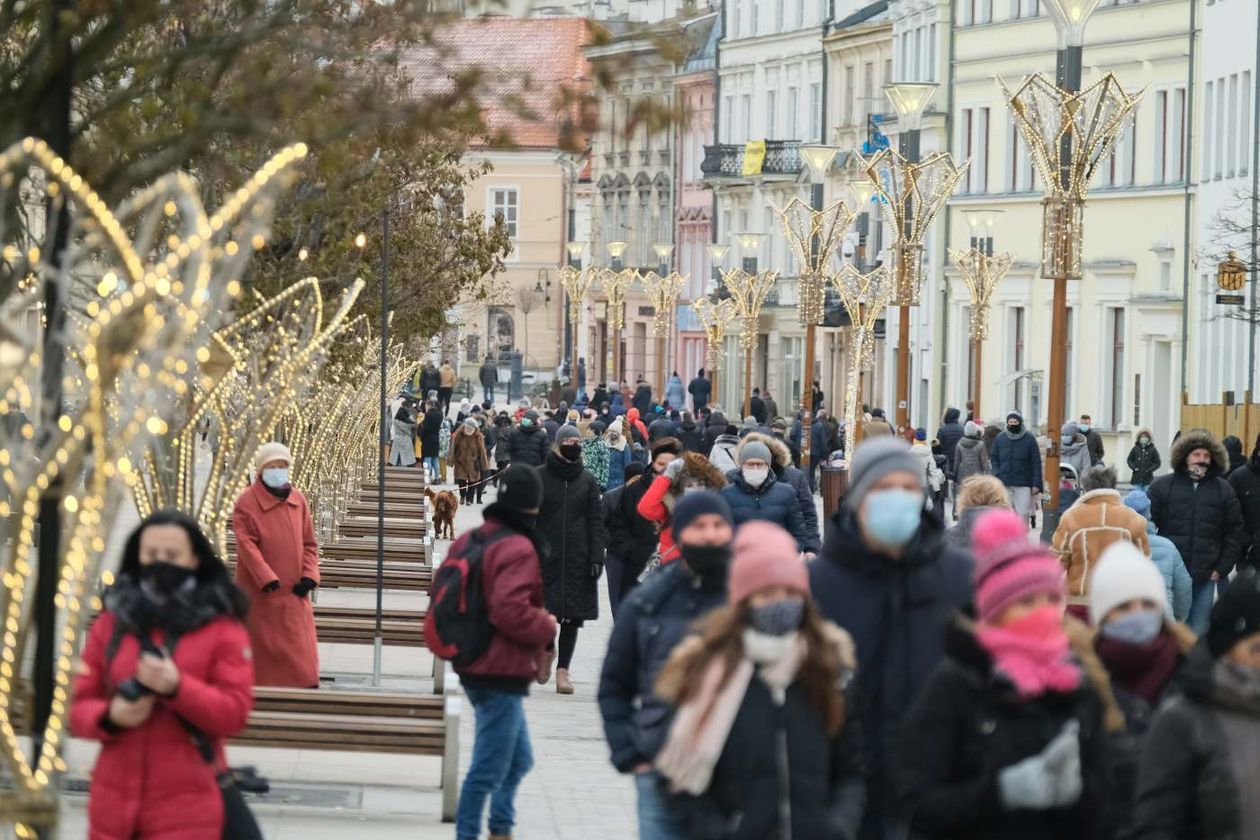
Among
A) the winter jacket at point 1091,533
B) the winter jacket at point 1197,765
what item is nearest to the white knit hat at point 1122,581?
the winter jacket at point 1197,765

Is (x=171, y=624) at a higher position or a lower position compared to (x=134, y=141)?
lower

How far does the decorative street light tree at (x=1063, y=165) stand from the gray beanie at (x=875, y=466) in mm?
14791

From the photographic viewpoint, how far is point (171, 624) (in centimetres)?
840

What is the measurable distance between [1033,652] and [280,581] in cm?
953

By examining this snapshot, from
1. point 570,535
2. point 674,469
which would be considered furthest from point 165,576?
point 570,535

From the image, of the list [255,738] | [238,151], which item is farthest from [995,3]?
[255,738]

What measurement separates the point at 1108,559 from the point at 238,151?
14.5m

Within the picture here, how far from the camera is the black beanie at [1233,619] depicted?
761cm

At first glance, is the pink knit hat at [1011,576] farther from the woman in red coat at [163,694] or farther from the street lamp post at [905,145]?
the street lamp post at [905,145]

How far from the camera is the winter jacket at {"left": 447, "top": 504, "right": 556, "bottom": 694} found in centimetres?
1224

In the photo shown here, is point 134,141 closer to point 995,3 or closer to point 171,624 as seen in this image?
point 171,624

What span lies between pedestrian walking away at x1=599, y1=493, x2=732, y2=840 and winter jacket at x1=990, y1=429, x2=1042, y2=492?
28.3 m

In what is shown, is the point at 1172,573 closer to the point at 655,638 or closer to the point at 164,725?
the point at 655,638

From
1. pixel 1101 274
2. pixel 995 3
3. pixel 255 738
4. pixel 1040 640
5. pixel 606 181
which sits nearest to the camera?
pixel 1040 640
